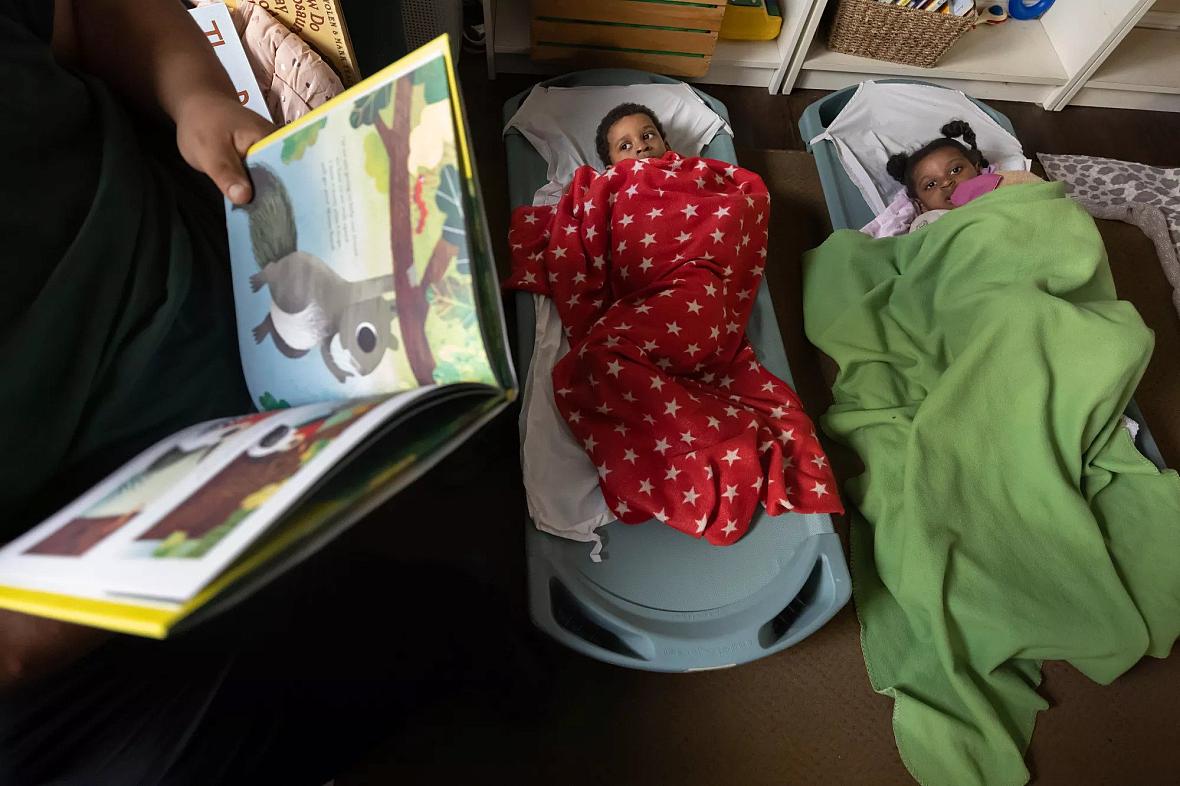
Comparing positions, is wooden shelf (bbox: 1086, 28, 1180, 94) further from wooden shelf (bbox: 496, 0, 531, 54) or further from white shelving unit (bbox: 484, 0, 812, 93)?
wooden shelf (bbox: 496, 0, 531, 54)

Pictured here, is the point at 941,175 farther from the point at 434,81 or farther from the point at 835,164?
the point at 434,81

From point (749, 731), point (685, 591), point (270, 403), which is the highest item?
point (270, 403)

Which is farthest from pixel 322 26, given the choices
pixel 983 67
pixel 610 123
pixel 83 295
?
pixel 983 67

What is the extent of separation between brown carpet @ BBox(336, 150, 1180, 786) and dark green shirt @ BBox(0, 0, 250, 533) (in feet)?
2.06

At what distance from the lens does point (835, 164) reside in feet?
4.88

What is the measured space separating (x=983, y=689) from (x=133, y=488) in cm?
109

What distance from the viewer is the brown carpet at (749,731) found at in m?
1.01

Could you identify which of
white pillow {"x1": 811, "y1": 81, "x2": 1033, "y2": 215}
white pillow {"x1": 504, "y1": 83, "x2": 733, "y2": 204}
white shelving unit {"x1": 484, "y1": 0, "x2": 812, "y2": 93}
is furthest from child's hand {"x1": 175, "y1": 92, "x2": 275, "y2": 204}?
white pillow {"x1": 811, "y1": 81, "x2": 1033, "y2": 215}

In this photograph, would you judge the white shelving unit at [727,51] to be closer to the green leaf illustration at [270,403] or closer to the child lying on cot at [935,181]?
the child lying on cot at [935,181]

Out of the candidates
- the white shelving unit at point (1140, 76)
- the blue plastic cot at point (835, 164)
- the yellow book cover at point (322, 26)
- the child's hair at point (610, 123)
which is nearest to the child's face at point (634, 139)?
the child's hair at point (610, 123)

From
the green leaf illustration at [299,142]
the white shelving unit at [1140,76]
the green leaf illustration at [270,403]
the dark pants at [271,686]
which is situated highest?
the green leaf illustration at [299,142]

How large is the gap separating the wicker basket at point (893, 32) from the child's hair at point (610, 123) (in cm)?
54

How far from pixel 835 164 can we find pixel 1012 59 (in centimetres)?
63

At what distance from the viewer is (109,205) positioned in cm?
54
